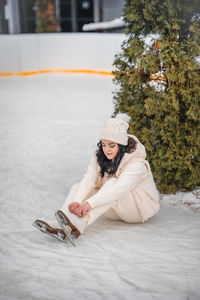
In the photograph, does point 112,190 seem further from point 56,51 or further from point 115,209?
point 56,51

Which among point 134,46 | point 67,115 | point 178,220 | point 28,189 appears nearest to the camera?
point 178,220

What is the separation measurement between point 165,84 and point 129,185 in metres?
1.50

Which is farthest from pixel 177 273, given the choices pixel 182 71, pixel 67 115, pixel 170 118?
pixel 67 115

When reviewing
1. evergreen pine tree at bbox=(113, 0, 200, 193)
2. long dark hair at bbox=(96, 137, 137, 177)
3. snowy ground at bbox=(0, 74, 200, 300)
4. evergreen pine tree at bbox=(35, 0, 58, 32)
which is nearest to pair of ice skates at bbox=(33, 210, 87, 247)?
snowy ground at bbox=(0, 74, 200, 300)

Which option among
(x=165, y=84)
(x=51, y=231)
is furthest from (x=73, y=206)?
(x=165, y=84)

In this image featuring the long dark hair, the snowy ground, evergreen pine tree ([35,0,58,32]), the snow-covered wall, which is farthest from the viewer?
evergreen pine tree ([35,0,58,32])

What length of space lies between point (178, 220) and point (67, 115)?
230 inches

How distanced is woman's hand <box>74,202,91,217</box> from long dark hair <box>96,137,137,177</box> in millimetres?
399

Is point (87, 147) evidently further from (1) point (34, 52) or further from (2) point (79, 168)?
(1) point (34, 52)

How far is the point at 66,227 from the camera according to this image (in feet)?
10.2

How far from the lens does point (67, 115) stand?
9.28 metres

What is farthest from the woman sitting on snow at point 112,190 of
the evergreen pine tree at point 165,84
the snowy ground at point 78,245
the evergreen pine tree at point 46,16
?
the evergreen pine tree at point 46,16

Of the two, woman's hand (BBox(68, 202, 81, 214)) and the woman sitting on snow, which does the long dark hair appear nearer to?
the woman sitting on snow

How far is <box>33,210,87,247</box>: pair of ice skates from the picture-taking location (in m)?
3.10
